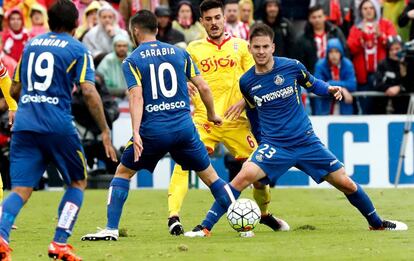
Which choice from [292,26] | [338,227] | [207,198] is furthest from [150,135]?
[292,26]

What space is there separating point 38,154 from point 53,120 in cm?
34

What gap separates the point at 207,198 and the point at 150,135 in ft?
21.8

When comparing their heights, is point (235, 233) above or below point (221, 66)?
below

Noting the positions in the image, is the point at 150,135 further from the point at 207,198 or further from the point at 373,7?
the point at 373,7

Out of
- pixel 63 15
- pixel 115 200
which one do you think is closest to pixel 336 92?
pixel 115 200

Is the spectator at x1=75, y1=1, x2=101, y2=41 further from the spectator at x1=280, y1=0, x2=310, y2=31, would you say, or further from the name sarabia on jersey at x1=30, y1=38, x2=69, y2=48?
the name sarabia on jersey at x1=30, y1=38, x2=69, y2=48

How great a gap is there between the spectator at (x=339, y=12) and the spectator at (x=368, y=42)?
0.84 metres

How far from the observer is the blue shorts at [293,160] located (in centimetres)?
1295

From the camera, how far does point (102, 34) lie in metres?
22.9

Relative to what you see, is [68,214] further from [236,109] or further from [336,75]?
[336,75]

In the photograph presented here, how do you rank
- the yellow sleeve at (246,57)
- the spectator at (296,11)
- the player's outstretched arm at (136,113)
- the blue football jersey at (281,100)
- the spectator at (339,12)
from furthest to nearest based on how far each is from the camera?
the spectator at (296,11) < the spectator at (339,12) < the yellow sleeve at (246,57) < the blue football jersey at (281,100) < the player's outstretched arm at (136,113)

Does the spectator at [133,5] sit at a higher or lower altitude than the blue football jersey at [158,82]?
lower

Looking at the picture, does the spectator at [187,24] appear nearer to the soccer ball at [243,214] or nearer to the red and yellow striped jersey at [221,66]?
the red and yellow striped jersey at [221,66]

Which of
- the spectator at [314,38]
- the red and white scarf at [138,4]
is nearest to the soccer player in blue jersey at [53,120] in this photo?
the spectator at [314,38]
